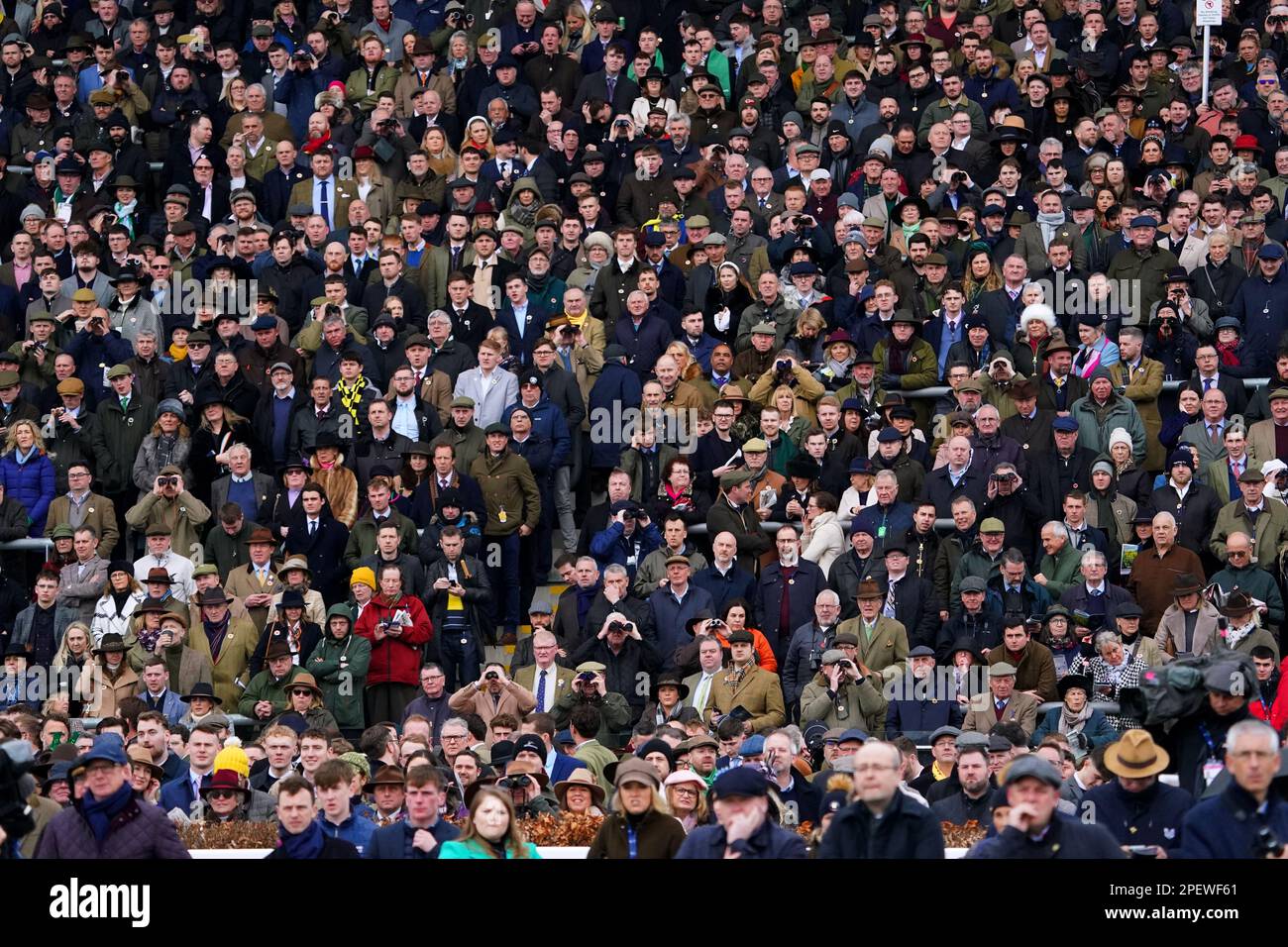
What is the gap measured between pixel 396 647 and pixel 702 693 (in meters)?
2.51

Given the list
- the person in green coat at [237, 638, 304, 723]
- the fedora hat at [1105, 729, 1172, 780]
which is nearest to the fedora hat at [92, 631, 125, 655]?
the person in green coat at [237, 638, 304, 723]

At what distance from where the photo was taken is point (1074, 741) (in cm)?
1881

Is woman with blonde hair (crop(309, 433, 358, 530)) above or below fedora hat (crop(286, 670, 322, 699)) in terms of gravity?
above

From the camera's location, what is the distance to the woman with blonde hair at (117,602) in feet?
69.7

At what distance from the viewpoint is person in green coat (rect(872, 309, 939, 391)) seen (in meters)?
22.7

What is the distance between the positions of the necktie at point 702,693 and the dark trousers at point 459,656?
2.01m

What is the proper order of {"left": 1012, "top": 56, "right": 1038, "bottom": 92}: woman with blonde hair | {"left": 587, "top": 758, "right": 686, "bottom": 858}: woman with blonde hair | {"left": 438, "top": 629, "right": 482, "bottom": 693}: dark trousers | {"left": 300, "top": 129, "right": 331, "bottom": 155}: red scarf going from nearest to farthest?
{"left": 587, "top": 758, "right": 686, "bottom": 858}: woman with blonde hair
{"left": 438, "top": 629, "right": 482, "bottom": 693}: dark trousers
{"left": 300, "top": 129, "right": 331, "bottom": 155}: red scarf
{"left": 1012, "top": 56, "right": 1038, "bottom": 92}: woman with blonde hair

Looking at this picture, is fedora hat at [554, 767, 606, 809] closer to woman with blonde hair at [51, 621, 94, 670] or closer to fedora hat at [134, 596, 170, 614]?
fedora hat at [134, 596, 170, 614]

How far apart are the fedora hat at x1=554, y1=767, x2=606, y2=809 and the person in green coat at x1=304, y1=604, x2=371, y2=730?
392 cm

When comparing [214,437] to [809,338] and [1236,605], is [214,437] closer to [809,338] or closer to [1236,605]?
[809,338]

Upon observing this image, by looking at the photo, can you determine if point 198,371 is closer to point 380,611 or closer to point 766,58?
point 380,611

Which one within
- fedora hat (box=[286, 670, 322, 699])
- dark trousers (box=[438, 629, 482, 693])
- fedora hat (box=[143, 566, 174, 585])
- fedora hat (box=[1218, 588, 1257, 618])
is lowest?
fedora hat (box=[286, 670, 322, 699])

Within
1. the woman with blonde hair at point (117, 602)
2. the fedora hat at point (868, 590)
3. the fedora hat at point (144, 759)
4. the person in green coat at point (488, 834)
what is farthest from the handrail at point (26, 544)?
the person in green coat at point (488, 834)

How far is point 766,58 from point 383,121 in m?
4.02
